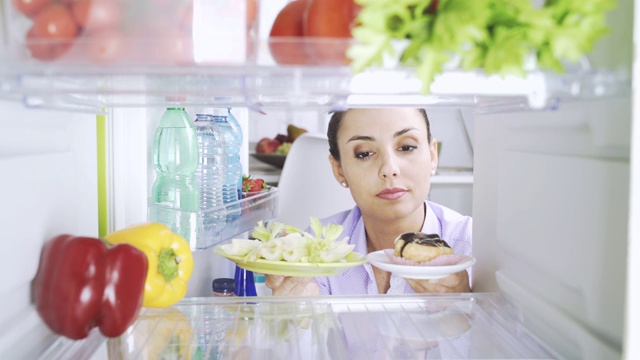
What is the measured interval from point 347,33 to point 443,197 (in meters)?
3.66

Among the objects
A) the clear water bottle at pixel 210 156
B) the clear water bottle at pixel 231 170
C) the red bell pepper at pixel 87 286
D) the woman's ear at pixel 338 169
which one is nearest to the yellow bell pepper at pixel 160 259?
the red bell pepper at pixel 87 286

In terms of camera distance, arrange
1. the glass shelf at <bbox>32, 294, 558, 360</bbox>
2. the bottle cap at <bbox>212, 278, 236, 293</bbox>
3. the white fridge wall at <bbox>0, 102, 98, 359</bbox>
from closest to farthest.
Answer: the white fridge wall at <bbox>0, 102, 98, 359</bbox>
the glass shelf at <bbox>32, 294, 558, 360</bbox>
the bottle cap at <bbox>212, 278, 236, 293</bbox>

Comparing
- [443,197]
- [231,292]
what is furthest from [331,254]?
[443,197]

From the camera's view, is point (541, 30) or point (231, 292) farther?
point (231, 292)

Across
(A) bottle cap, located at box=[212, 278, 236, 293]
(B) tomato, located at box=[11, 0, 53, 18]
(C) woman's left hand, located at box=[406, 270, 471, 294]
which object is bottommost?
(A) bottle cap, located at box=[212, 278, 236, 293]

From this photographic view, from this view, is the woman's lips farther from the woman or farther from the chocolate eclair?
the chocolate eclair

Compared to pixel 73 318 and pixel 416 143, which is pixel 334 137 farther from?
pixel 73 318

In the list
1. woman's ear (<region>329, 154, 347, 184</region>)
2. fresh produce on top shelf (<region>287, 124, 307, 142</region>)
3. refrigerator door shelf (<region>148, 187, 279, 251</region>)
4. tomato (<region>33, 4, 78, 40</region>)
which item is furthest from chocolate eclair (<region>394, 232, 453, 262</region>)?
fresh produce on top shelf (<region>287, 124, 307, 142</region>)

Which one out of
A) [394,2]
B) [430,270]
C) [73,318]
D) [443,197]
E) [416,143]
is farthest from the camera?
[443,197]

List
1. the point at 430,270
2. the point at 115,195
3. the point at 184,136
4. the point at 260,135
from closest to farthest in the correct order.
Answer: the point at 430,270
the point at 115,195
the point at 184,136
the point at 260,135

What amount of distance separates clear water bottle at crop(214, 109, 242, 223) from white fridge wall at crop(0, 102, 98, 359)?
0.70 m

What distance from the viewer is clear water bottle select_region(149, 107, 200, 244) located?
164cm

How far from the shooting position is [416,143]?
2447mm

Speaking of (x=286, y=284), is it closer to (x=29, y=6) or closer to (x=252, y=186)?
A: (x=252, y=186)
